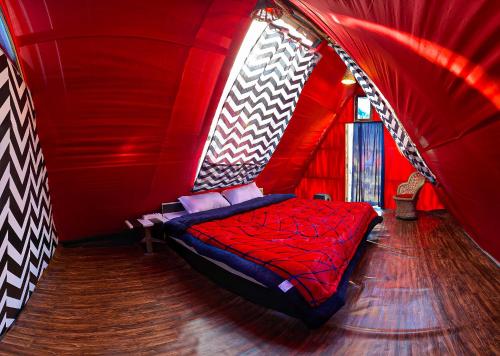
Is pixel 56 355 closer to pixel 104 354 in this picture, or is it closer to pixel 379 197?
pixel 104 354

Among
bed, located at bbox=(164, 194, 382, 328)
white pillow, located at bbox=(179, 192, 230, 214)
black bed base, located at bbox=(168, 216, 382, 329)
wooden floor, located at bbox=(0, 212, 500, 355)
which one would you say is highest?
white pillow, located at bbox=(179, 192, 230, 214)

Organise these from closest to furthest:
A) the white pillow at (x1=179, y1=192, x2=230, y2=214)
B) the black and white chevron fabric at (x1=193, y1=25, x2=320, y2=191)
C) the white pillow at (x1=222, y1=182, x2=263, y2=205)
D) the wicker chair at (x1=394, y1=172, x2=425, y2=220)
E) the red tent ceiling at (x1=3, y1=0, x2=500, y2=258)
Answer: the red tent ceiling at (x1=3, y1=0, x2=500, y2=258)
the black and white chevron fabric at (x1=193, y1=25, x2=320, y2=191)
the white pillow at (x1=179, y1=192, x2=230, y2=214)
the white pillow at (x1=222, y1=182, x2=263, y2=205)
the wicker chair at (x1=394, y1=172, x2=425, y2=220)

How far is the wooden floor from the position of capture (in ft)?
6.34

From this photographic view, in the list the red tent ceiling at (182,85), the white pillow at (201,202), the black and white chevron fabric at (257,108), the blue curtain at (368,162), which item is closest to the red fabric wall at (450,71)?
the red tent ceiling at (182,85)

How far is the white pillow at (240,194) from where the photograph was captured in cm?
488

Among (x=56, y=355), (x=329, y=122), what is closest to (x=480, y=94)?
(x=56, y=355)

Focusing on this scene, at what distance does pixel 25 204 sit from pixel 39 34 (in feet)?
4.75

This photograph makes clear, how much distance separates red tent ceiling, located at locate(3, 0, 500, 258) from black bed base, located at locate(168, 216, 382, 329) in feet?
3.65

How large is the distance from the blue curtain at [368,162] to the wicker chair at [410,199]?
0.92m

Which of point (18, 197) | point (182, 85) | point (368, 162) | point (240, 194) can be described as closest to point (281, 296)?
point (18, 197)

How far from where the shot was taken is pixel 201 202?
4.41 metres

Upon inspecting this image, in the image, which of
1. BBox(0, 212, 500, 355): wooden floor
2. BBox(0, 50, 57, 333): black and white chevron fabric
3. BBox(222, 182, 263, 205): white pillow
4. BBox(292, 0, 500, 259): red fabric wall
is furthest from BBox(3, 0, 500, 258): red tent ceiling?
BBox(222, 182, 263, 205): white pillow

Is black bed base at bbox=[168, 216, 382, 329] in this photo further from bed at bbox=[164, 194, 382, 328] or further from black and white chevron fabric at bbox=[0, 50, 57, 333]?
black and white chevron fabric at bbox=[0, 50, 57, 333]

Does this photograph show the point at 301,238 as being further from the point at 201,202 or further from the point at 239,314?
the point at 201,202
